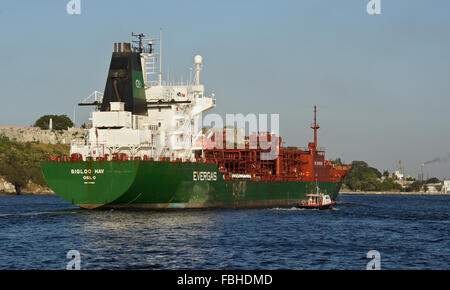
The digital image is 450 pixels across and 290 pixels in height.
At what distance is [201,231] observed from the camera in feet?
117

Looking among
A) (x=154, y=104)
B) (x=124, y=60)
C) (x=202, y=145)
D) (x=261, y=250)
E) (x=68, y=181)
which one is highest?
(x=124, y=60)

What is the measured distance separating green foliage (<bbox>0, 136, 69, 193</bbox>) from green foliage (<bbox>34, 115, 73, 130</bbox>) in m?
20.9

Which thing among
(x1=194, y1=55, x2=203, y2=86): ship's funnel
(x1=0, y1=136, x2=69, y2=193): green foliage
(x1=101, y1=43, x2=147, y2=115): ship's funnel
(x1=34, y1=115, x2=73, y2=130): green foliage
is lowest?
(x1=0, y1=136, x2=69, y2=193): green foliage

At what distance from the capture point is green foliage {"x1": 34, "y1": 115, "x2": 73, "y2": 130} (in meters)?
148

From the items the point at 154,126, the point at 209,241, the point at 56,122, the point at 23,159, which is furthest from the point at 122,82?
the point at 56,122

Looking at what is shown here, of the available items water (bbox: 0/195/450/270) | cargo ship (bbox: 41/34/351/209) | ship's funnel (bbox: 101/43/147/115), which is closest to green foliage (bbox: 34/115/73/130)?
cargo ship (bbox: 41/34/351/209)

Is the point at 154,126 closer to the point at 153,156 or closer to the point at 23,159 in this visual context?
the point at 153,156

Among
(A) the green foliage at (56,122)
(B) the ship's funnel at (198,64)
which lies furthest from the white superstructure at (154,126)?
(A) the green foliage at (56,122)

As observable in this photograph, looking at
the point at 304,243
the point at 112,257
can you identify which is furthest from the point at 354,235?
the point at 112,257

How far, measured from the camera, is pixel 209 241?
31.7 m

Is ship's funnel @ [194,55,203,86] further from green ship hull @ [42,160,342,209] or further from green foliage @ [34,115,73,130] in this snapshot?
green foliage @ [34,115,73,130]

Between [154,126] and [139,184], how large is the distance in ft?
26.2
